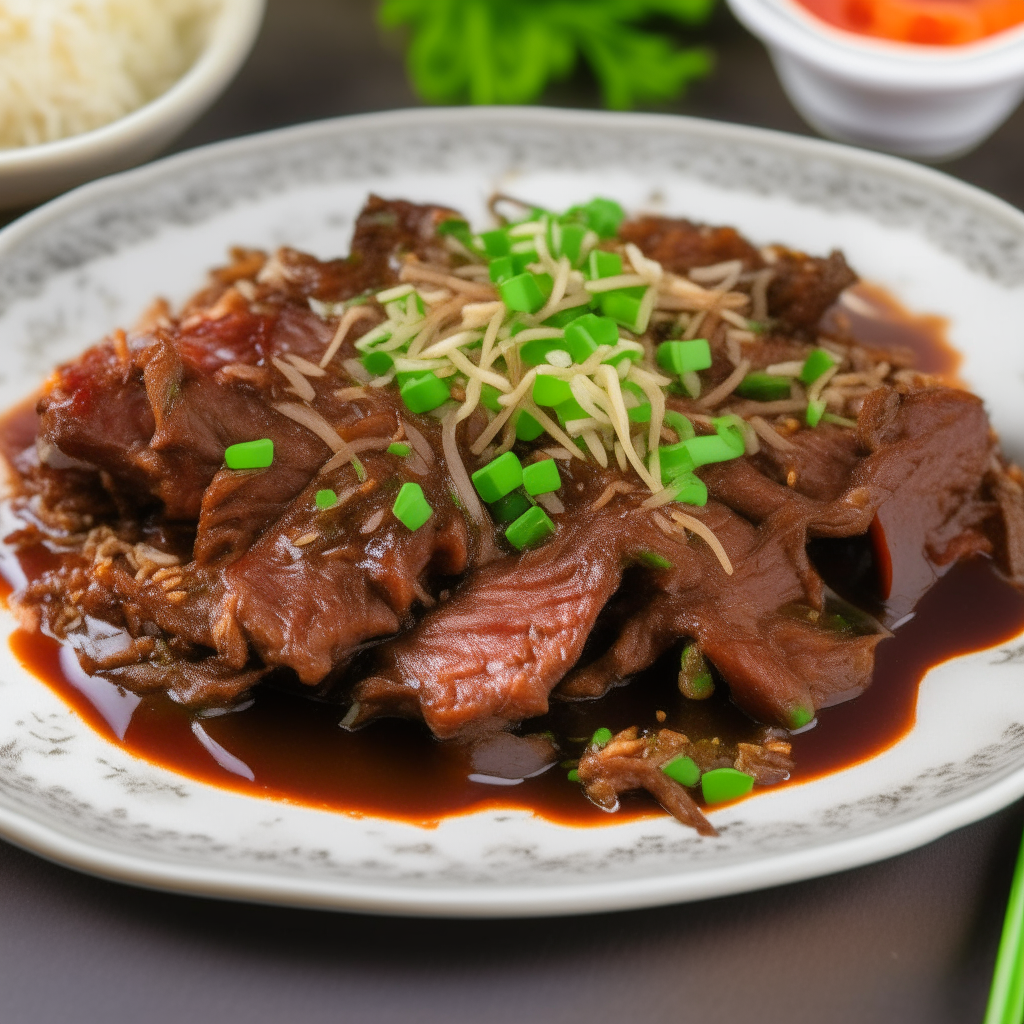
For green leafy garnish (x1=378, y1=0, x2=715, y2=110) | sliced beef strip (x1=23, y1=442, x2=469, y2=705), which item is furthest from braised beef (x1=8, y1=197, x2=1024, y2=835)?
green leafy garnish (x1=378, y1=0, x2=715, y2=110)

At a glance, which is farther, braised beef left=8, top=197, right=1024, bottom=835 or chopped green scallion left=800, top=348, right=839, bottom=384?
chopped green scallion left=800, top=348, right=839, bottom=384

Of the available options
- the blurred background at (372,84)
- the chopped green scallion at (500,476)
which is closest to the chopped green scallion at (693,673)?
the chopped green scallion at (500,476)

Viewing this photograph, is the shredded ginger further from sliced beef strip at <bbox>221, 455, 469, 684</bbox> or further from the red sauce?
the red sauce

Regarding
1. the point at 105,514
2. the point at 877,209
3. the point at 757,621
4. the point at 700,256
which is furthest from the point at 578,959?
the point at 877,209

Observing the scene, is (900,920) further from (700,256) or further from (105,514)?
(105,514)

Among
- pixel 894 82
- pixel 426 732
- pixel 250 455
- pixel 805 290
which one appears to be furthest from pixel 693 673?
pixel 894 82

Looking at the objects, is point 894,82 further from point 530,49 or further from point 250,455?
point 250,455

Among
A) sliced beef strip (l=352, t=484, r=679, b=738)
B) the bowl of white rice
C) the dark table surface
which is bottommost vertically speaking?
the dark table surface
